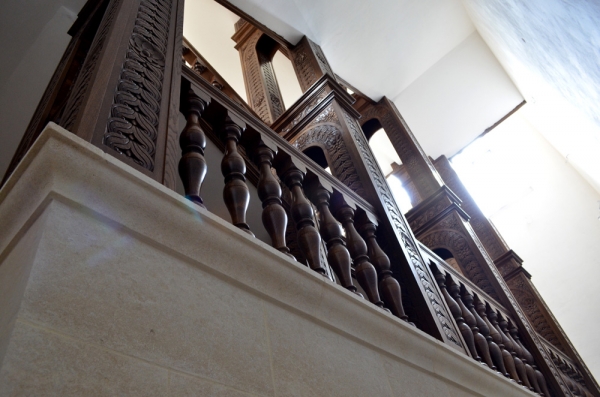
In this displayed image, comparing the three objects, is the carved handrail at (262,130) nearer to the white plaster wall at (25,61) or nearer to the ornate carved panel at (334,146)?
the ornate carved panel at (334,146)

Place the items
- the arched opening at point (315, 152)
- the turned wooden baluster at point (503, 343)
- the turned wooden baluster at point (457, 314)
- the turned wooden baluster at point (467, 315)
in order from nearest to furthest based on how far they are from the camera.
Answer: the turned wooden baluster at point (457, 314) → the turned wooden baluster at point (467, 315) → the turned wooden baluster at point (503, 343) → the arched opening at point (315, 152)

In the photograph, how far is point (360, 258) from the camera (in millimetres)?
2141

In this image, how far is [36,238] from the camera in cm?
→ 96

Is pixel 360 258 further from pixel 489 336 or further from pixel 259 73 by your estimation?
pixel 259 73

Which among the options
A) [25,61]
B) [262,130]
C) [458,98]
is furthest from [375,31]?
[262,130]

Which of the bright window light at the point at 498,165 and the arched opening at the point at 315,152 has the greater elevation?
the bright window light at the point at 498,165

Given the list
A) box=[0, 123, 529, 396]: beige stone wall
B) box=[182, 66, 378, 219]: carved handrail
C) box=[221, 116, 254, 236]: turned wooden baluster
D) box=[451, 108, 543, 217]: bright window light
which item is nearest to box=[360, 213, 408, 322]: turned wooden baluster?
box=[182, 66, 378, 219]: carved handrail

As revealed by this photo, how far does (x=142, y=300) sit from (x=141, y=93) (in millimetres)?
753

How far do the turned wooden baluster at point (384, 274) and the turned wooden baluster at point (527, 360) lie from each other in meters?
1.46

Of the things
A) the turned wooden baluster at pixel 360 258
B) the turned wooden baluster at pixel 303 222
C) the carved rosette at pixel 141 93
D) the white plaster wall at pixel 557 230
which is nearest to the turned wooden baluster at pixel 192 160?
the carved rosette at pixel 141 93

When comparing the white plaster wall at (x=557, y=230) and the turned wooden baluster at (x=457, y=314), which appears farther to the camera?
the white plaster wall at (x=557, y=230)

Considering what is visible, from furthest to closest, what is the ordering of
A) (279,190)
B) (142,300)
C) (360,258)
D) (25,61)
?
1. (25,61)
2. (360,258)
3. (279,190)
4. (142,300)

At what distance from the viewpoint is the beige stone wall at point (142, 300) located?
2.83 ft

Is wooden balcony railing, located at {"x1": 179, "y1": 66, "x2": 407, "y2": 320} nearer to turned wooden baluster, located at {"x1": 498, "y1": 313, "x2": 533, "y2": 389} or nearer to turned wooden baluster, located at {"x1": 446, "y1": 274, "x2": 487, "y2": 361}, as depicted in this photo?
Answer: turned wooden baluster, located at {"x1": 446, "y1": 274, "x2": 487, "y2": 361}
